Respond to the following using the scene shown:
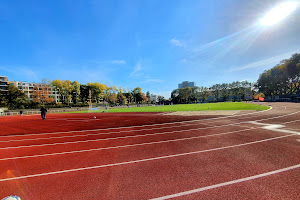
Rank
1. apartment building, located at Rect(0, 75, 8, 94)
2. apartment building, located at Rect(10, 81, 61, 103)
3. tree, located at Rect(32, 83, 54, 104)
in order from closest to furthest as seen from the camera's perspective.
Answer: tree, located at Rect(32, 83, 54, 104) < apartment building, located at Rect(10, 81, 61, 103) < apartment building, located at Rect(0, 75, 8, 94)

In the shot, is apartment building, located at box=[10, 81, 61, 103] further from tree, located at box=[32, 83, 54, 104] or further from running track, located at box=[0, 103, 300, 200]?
running track, located at box=[0, 103, 300, 200]

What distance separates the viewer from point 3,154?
595 centimetres

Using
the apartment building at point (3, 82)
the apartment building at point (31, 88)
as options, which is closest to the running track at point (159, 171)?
the apartment building at point (31, 88)

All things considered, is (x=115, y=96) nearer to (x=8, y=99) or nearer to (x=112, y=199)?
(x=8, y=99)

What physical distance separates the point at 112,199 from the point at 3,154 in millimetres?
6723

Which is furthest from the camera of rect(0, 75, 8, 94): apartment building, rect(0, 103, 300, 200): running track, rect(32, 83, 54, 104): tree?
rect(0, 75, 8, 94): apartment building

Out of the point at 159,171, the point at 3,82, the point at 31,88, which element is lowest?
the point at 159,171

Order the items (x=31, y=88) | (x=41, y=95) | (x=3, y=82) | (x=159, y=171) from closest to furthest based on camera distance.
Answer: (x=159, y=171) → (x=41, y=95) → (x=3, y=82) → (x=31, y=88)

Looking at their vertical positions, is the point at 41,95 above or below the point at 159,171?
above

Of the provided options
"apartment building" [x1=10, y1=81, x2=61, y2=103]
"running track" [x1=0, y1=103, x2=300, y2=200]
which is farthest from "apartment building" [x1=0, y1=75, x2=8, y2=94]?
"running track" [x1=0, y1=103, x2=300, y2=200]

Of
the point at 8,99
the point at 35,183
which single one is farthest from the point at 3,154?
the point at 8,99

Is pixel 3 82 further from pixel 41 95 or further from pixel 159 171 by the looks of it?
pixel 159 171

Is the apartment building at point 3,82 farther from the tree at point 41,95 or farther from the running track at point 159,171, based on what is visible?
the running track at point 159,171

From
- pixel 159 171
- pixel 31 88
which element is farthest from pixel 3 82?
pixel 159 171
